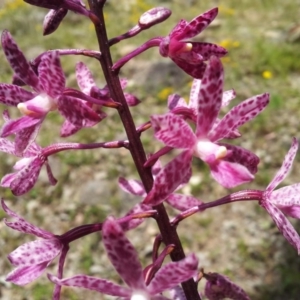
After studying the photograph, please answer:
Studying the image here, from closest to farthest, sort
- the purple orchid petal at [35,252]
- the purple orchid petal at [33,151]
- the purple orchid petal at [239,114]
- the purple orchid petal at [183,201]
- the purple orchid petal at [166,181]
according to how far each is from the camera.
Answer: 1. the purple orchid petal at [166,181]
2. the purple orchid petal at [239,114]
3. the purple orchid petal at [35,252]
4. the purple orchid petal at [33,151]
5. the purple orchid petal at [183,201]

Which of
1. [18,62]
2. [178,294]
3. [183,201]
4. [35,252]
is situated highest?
[18,62]

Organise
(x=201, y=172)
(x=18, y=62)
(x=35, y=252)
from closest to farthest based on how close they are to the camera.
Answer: (x=18, y=62), (x=35, y=252), (x=201, y=172)

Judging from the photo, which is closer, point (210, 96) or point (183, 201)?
point (210, 96)

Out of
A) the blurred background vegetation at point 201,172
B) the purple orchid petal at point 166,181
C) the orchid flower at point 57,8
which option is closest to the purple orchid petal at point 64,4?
the orchid flower at point 57,8

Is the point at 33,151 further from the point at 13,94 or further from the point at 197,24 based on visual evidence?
the point at 197,24

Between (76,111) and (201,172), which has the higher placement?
(76,111)

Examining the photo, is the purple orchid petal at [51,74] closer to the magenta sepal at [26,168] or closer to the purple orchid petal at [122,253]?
the magenta sepal at [26,168]

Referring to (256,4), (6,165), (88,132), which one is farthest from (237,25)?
(6,165)

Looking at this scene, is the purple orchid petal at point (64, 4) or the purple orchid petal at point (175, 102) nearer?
the purple orchid petal at point (64, 4)

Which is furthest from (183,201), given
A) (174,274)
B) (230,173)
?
(174,274)
